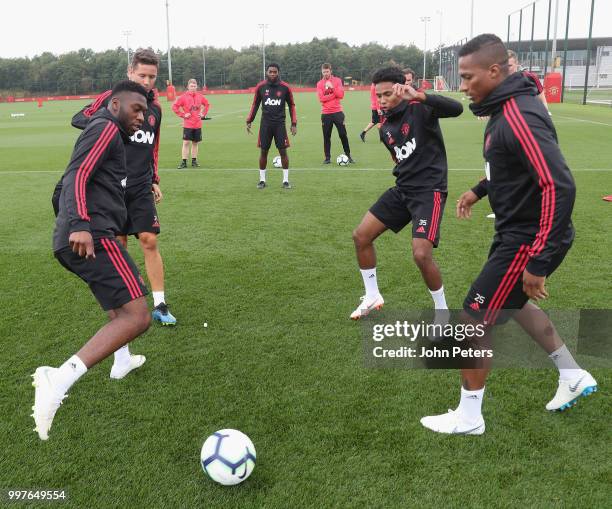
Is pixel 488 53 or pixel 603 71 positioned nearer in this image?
pixel 488 53

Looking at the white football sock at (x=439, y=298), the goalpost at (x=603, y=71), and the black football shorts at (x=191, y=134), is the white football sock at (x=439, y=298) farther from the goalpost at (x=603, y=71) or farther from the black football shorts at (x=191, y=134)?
the goalpost at (x=603, y=71)

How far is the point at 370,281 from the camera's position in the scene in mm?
5148

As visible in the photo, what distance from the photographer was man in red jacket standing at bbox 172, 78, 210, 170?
14508 mm

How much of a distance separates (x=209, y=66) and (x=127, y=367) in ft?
324

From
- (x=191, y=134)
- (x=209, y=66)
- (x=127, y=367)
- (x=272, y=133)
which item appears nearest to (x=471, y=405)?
(x=127, y=367)

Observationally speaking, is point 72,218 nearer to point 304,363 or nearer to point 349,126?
point 304,363

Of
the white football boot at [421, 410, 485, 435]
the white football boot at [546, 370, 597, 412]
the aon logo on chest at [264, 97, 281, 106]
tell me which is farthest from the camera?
the aon logo on chest at [264, 97, 281, 106]

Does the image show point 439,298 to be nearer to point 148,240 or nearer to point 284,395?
point 284,395

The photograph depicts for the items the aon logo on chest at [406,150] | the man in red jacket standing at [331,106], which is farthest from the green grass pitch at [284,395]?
the man in red jacket standing at [331,106]

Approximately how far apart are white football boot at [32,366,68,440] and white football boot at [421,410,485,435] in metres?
2.08

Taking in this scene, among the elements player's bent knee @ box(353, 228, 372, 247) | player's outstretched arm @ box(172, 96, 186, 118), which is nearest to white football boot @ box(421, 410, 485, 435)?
player's bent knee @ box(353, 228, 372, 247)

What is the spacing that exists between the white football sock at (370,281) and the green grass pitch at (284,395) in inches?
9.9

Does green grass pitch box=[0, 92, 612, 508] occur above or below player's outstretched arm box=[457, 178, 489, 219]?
below

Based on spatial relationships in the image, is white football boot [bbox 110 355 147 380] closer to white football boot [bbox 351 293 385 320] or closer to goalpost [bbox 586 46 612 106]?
white football boot [bbox 351 293 385 320]
